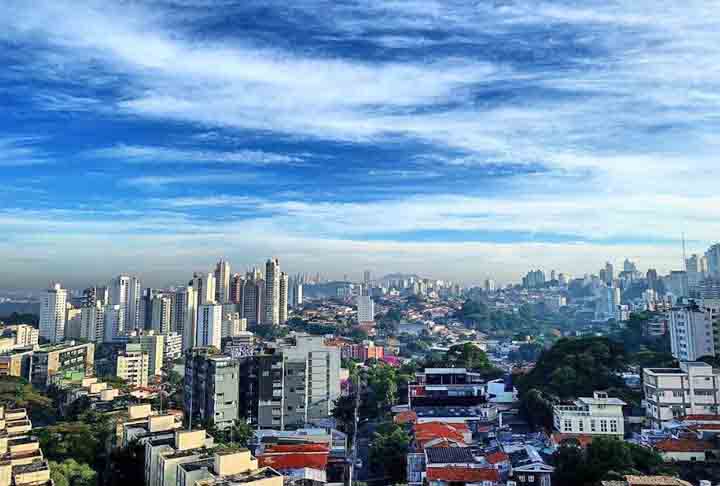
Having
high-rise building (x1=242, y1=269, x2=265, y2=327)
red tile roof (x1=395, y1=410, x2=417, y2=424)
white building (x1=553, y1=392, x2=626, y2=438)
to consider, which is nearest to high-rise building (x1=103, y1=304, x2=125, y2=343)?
high-rise building (x1=242, y1=269, x2=265, y2=327)

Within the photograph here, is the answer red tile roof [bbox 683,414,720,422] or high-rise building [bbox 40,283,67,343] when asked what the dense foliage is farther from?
high-rise building [bbox 40,283,67,343]

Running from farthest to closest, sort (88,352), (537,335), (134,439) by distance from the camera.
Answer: (537,335), (88,352), (134,439)

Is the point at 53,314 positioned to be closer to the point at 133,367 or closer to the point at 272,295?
the point at 133,367

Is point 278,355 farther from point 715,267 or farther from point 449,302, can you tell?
point 449,302

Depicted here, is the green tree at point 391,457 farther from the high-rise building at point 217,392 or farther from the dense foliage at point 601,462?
the high-rise building at point 217,392

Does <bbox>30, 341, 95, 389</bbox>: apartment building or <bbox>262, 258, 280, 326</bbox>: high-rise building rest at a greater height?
<bbox>262, 258, 280, 326</bbox>: high-rise building

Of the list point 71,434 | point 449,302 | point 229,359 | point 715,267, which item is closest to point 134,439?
point 71,434
